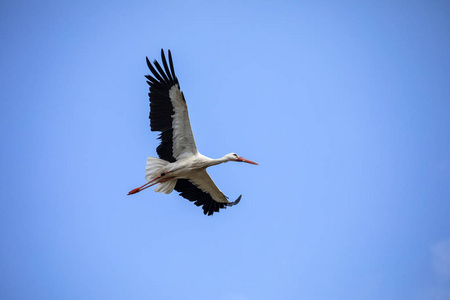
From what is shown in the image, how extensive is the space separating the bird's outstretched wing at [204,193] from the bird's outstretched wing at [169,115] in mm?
907

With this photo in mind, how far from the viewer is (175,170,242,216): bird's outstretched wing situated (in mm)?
11539

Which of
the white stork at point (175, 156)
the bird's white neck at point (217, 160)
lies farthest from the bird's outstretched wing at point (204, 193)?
the bird's white neck at point (217, 160)

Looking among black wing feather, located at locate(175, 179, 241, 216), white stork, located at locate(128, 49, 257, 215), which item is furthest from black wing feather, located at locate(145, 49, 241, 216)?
black wing feather, located at locate(175, 179, 241, 216)

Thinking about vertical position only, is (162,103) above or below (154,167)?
above

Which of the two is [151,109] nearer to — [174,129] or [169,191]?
[174,129]

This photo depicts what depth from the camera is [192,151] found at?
10.8m

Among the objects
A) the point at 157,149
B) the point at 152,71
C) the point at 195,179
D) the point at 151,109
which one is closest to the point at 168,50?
the point at 152,71

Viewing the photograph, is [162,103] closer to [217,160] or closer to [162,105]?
[162,105]

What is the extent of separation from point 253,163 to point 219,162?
941 mm

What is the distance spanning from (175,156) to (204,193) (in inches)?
Result: 56.3

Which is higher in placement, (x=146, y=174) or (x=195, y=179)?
(x=195, y=179)

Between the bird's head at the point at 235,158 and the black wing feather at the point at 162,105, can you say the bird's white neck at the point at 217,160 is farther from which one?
the black wing feather at the point at 162,105

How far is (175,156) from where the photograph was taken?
1090 cm

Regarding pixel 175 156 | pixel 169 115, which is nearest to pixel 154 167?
pixel 175 156
